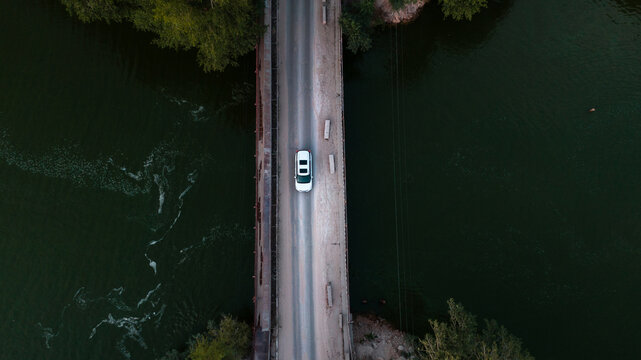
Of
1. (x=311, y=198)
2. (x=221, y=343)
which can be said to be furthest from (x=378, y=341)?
(x=311, y=198)

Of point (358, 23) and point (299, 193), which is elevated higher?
point (358, 23)

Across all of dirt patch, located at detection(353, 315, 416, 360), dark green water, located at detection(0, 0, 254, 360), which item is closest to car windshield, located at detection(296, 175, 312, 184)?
Answer: dark green water, located at detection(0, 0, 254, 360)

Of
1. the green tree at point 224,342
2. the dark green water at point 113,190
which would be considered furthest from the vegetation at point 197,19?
the green tree at point 224,342

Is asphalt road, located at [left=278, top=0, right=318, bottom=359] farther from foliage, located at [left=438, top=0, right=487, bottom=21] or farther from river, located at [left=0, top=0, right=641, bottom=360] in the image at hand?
foliage, located at [left=438, top=0, right=487, bottom=21]

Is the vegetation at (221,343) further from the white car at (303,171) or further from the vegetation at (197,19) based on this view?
the vegetation at (197,19)

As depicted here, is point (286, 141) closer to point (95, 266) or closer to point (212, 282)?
point (212, 282)

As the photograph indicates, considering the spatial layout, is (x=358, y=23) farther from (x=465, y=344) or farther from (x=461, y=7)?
(x=465, y=344)
